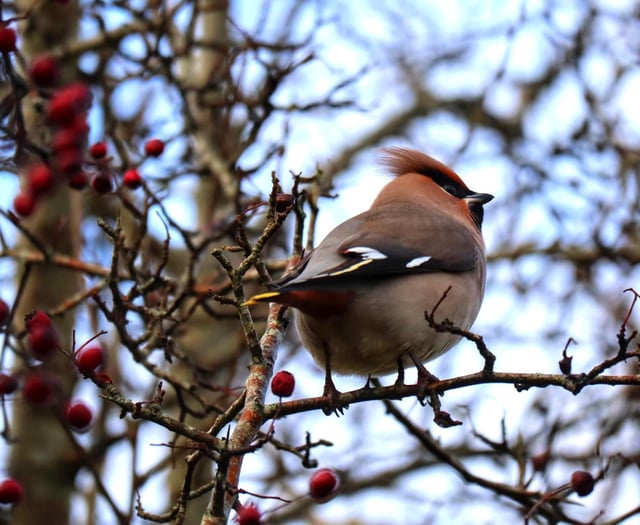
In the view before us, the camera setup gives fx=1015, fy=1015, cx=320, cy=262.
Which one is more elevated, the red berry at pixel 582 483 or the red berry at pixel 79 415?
the red berry at pixel 582 483

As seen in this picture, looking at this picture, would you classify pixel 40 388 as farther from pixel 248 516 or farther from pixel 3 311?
pixel 248 516

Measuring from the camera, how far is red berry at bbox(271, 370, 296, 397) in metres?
3.12

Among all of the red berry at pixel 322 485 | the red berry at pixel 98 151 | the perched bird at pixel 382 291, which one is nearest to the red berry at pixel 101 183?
the red berry at pixel 98 151

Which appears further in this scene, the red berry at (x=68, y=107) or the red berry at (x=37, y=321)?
the red berry at (x=37, y=321)

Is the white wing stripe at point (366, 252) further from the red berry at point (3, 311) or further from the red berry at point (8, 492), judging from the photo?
the red berry at point (8, 492)

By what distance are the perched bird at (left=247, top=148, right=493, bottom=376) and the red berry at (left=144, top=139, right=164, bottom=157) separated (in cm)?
100

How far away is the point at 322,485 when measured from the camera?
9.67 feet

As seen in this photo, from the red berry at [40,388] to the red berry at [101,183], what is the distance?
1119 millimetres

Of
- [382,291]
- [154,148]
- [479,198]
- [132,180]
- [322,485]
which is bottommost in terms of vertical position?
[322,485]

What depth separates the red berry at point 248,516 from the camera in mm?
2717

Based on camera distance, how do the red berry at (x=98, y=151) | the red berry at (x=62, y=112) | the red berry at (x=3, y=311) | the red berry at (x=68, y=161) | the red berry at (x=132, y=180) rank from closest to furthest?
1. the red berry at (x=68, y=161)
2. the red berry at (x=62, y=112)
3. the red berry at (x=3, y=311)
4. the red berry at (x=98, y=151)
5. the red berry at (x=132, y=180)

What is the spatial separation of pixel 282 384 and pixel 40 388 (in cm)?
74

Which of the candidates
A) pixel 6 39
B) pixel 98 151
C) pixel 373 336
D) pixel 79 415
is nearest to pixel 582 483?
pixel 373 336

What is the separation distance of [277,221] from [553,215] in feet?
14.1
